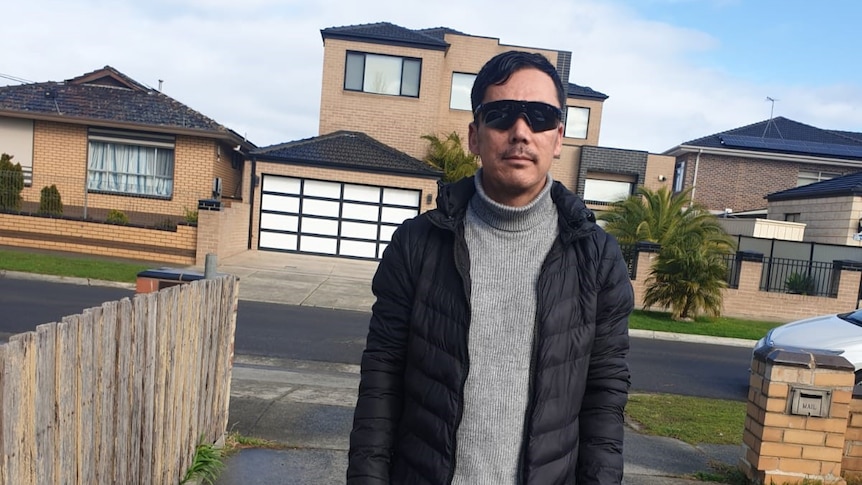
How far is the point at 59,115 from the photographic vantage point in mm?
20906

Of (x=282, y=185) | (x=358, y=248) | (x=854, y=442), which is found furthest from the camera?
(x=358, y=248)

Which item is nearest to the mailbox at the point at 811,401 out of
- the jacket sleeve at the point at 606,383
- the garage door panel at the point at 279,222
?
the jacket sleeve at the point at 606,383

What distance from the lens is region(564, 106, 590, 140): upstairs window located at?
29.7m

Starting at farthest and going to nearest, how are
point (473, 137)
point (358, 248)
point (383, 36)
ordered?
point (383, 36) < point (358, 248) < point (473, 137)

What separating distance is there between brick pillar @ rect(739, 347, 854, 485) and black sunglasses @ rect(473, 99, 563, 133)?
3.25 m

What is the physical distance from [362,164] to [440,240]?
19.9 meters

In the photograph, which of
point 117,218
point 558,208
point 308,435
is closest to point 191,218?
point 117,218

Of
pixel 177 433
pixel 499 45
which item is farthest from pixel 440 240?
pixel 499 45

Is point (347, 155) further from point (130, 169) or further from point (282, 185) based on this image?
point (130, 169)

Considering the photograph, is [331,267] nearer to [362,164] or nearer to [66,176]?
[362,164]

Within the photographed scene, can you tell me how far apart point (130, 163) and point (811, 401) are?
72.9ft

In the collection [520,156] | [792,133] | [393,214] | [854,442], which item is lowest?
[854,442]

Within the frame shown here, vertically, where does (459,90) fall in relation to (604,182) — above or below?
above

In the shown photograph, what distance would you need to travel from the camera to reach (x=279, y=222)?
2180 cm
